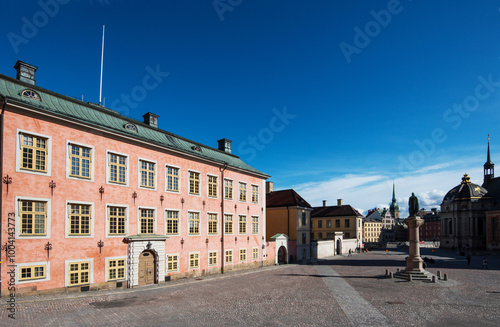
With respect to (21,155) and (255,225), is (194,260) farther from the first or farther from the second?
(21,155)

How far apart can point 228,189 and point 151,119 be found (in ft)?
34.5

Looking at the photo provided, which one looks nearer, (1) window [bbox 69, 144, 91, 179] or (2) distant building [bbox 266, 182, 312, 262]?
(1) window [bbox 69, 144, 91, 179]

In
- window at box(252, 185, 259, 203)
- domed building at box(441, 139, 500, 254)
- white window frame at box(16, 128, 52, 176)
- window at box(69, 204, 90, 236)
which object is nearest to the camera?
white window frame at box(16, 128, 52, 176)

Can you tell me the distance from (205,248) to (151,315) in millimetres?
14931

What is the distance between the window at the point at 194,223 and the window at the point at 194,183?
1945 mm

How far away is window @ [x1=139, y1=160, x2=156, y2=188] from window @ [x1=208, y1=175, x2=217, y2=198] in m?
6.78

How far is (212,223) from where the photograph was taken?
3188 centimetres

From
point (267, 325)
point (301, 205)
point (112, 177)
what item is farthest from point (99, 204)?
point (301, 205)

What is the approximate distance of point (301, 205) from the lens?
50.7 m

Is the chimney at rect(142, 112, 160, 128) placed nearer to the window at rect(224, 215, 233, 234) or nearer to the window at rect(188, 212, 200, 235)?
the window at rect(188, 212, 200, 235)

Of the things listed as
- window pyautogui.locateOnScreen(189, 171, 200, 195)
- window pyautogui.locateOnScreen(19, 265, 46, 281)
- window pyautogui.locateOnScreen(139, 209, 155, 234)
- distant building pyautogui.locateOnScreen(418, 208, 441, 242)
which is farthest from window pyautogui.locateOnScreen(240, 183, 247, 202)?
distant building pyautogui.locateOnScreen(418, 208, 441, 242)

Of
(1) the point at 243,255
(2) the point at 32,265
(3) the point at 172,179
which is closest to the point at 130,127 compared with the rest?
(3) the point at 172,179

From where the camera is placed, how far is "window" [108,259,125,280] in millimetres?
22522

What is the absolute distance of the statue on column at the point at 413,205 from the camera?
3354 cm
